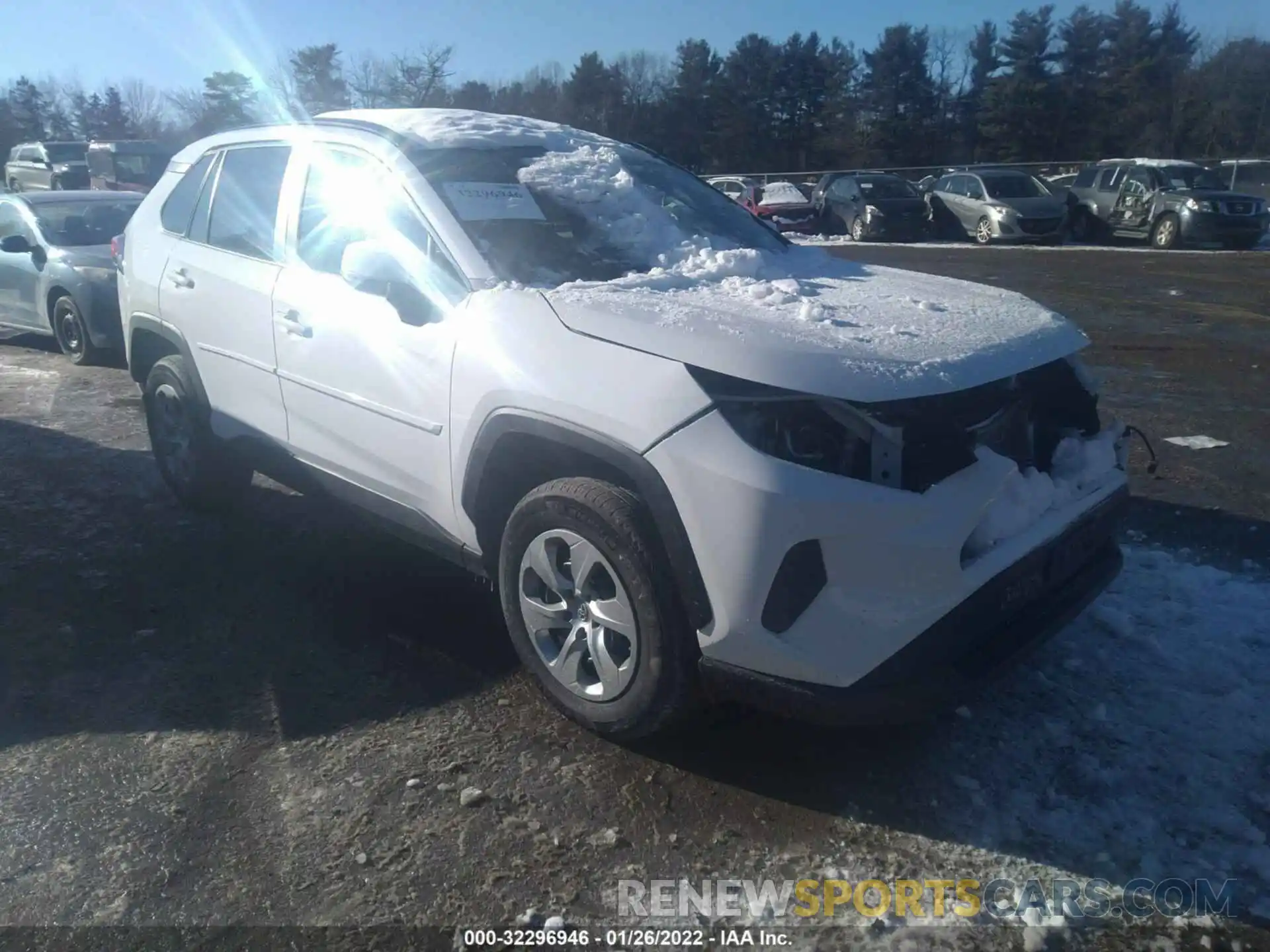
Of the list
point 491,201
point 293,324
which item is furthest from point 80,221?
point 491,201

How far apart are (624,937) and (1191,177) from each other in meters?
22.1

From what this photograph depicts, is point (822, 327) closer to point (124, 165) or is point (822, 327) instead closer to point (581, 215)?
point (581, 215)

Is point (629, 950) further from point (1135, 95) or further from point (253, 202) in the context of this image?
point (1135, 95)

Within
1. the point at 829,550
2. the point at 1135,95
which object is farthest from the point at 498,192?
the point at 1135,95

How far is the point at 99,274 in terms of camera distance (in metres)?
8.79

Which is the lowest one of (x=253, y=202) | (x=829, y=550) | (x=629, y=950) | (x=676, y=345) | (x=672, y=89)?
(x=629, y=950)

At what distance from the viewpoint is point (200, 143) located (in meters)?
5.21

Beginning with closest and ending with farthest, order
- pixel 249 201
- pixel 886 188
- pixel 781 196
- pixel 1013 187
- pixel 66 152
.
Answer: pixel 249 201
pixel 1013 187
pixel 886 188
pixel 781 196
pixel 66 152

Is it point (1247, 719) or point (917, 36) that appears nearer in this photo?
Result: point (1247, 719)

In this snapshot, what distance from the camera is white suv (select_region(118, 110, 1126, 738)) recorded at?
8.69ft

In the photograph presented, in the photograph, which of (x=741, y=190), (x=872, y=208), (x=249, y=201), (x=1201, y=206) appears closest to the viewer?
(x=249, y=201)

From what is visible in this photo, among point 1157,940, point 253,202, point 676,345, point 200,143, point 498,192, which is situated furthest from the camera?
point 200,143

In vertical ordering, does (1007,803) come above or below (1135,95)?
below

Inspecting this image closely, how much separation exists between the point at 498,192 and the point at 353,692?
Result: 6.10ft
